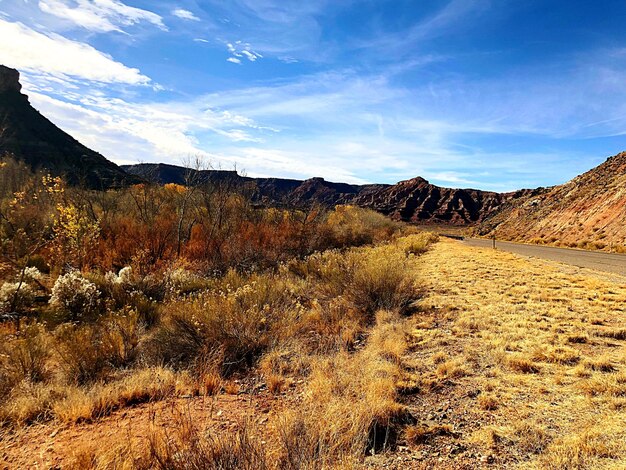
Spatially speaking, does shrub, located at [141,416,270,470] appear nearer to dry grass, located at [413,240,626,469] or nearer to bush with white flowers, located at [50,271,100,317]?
dry grass, located at [413,240,626,469]

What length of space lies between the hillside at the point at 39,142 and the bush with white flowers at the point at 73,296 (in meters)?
51.5

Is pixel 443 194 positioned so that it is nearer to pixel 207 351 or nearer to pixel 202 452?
pixel 207 351

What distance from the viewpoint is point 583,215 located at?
29.8m

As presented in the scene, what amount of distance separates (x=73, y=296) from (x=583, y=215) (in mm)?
37898

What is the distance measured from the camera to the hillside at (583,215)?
25.0 metres

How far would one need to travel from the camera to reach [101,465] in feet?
8.38

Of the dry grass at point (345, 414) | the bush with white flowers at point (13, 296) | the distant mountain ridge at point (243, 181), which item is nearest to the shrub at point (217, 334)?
the dry grass at point (345, 414)

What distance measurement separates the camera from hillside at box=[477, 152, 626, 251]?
24953mm

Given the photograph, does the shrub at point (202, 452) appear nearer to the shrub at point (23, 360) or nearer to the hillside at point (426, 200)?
the shrub at point (23, 360)

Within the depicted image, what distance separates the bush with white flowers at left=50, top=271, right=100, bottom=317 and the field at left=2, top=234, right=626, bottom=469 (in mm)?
2574

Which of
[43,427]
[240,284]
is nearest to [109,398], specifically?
[43,427]

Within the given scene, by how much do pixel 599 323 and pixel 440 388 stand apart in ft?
14.3

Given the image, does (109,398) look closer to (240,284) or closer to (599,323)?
(240,284)

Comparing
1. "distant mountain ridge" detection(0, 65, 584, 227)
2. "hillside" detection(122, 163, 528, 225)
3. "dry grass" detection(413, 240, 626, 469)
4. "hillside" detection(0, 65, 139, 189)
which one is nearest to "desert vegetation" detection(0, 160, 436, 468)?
"dry grass" detection(413, 240, 626, 469)
